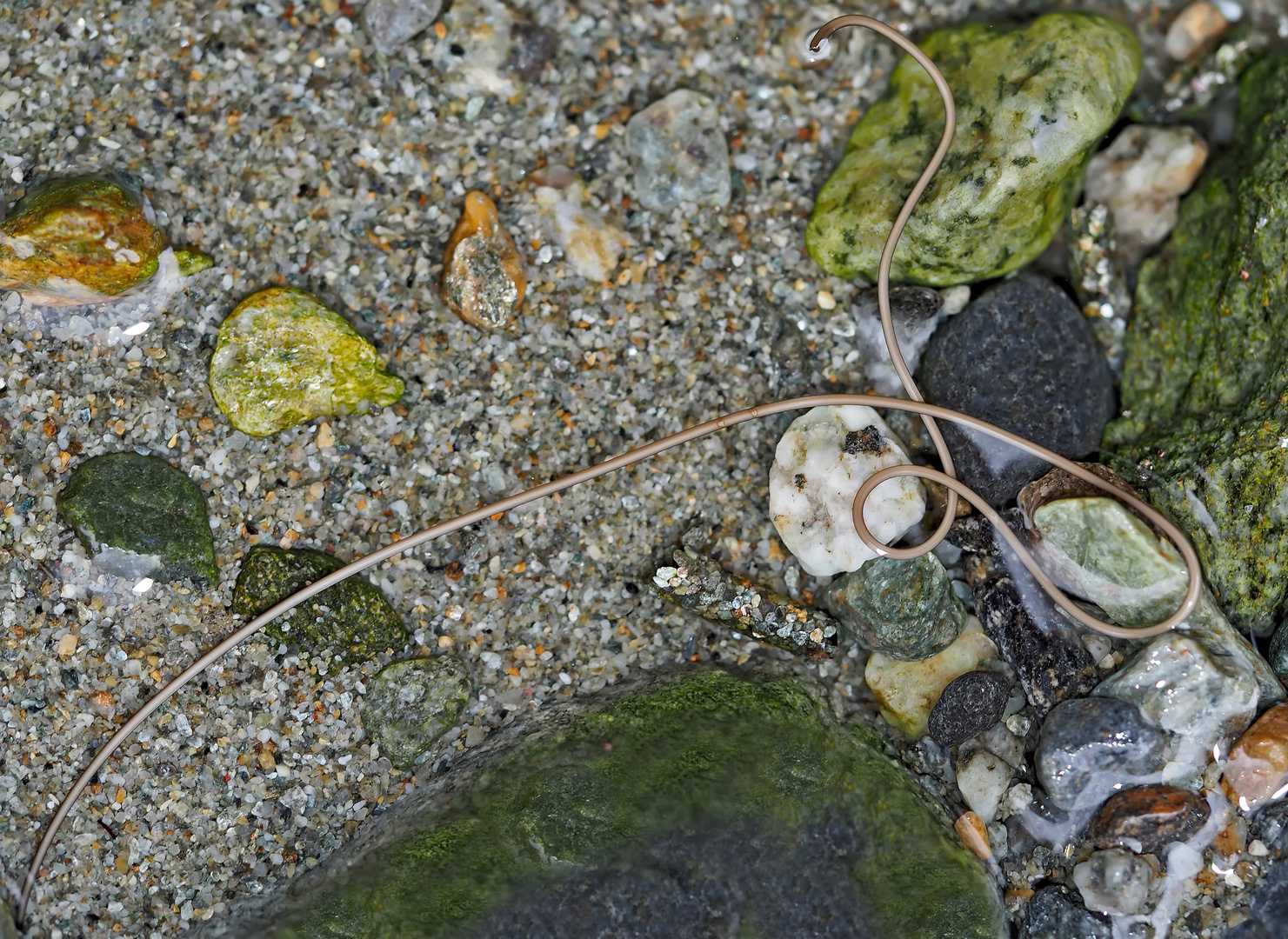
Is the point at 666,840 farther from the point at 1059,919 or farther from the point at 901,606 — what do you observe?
the point at 1059,919

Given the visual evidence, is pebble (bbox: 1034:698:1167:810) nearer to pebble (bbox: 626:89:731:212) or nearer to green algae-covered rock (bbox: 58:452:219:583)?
pebble (bbox: 626:89:731:212)

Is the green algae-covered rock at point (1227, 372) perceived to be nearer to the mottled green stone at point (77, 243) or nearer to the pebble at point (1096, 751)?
the pebble at point (1096, 751)

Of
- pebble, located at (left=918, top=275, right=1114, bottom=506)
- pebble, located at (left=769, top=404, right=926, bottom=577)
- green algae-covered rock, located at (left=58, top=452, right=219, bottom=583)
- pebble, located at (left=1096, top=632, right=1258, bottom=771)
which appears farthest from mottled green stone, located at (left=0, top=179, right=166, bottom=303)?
pebble, located at (left=1096, top=632, right=1258, bottom=771)

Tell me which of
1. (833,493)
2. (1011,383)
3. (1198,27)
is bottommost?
(833,493)

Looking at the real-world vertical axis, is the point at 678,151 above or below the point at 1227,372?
above

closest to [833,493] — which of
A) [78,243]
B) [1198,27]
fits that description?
[1198,27]

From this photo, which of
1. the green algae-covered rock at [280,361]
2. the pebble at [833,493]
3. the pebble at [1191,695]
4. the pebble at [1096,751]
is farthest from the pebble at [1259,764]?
the green algae-covered rock at [280,361]
